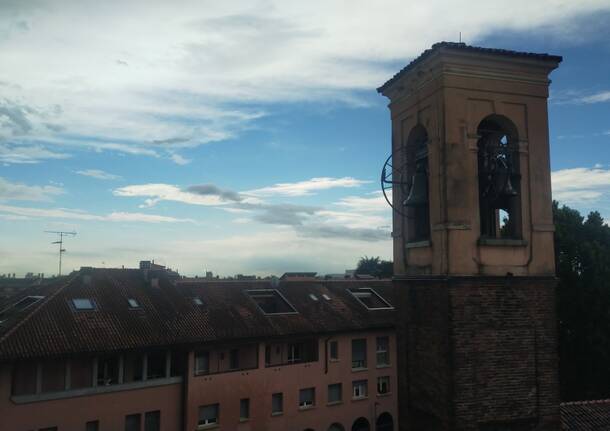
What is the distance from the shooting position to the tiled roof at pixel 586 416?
11473 millimetres

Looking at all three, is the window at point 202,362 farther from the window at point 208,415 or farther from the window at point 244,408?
the window at point 244,408

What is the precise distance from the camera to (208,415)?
27828 mm

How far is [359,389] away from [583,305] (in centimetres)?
1527

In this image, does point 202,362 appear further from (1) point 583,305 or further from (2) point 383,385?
(1) point 583,305

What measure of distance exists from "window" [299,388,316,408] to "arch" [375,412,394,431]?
5771 millimetres

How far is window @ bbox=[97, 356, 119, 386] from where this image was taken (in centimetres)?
2455

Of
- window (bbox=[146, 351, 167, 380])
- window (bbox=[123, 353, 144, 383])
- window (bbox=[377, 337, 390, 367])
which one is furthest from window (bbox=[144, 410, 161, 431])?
window (bbox=[377, 337, 390, 367])

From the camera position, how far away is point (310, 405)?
32.2 m

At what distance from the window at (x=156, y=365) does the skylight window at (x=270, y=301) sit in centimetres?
869

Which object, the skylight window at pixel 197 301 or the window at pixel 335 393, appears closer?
the skylight window at pixel 197 301

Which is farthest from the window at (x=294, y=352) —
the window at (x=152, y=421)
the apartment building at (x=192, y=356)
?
the window at (x=152, y=421)

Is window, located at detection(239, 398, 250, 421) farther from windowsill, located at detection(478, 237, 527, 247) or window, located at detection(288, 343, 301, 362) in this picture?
windowsill, located at detection(478, 237, 527, 247)

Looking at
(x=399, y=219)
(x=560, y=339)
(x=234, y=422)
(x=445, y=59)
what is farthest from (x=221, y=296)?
(x=445, y=59)

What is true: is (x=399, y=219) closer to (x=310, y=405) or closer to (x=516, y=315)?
(x=516, y=315)
